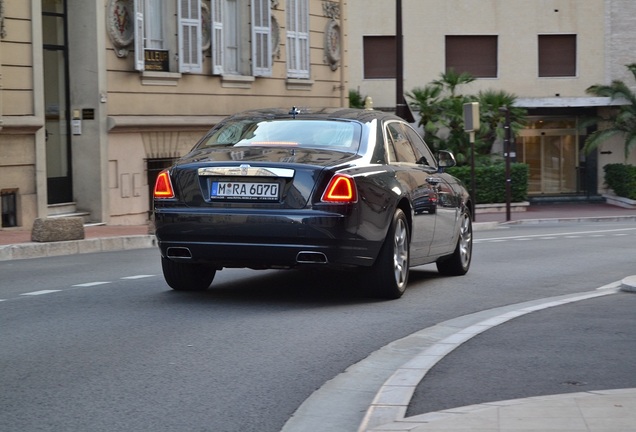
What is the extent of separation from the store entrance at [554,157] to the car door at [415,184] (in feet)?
111

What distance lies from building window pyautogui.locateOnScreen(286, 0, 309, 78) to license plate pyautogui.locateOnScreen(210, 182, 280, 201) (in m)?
20.6

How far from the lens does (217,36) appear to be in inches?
1075

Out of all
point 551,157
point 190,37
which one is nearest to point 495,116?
point 551,157

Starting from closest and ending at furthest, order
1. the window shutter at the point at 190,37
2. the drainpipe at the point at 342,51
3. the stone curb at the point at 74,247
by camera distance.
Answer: the stone curb at the point at 74,247, the window shutter at the point at 190,37, the drainpipe at the point at 342,51

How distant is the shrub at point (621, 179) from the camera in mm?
42906

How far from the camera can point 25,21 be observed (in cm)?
→ 2114

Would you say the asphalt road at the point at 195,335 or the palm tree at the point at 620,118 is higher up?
the palm tree at the point at 620,118

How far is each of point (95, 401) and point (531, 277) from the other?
7.96 m

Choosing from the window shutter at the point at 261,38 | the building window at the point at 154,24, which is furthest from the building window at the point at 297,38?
the building window at the point at 154,24

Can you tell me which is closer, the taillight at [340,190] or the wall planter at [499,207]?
the taillight at [340,190]

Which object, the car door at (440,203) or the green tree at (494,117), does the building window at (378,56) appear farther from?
Result: the car door at (440,203)

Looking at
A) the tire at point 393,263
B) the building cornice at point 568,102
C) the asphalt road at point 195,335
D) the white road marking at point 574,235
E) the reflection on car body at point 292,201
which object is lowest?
the white road marking at point 574,235

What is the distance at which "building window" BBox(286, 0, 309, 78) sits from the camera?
99.1ft

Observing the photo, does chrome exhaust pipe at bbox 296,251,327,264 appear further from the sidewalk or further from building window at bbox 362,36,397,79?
building window at bbox 362,36,397,79
